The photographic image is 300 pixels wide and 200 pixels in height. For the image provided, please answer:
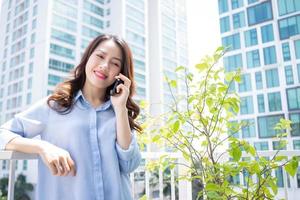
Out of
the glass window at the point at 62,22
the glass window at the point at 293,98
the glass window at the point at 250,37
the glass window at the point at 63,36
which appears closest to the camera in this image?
the glass window at the point at 293,98

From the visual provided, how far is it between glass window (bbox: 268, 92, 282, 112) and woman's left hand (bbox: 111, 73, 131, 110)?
6.59 feet

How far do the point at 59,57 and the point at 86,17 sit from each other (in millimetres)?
2660

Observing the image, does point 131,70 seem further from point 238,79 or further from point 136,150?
point 238,79

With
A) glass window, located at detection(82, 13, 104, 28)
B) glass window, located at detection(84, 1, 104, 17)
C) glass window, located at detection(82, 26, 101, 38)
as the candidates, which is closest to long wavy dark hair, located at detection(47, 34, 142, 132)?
glass window, located at detection(82, 26, 101, 38)

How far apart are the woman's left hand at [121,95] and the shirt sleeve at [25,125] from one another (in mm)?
204

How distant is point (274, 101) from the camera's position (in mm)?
2488

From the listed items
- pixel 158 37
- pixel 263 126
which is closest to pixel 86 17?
pixel 158 37

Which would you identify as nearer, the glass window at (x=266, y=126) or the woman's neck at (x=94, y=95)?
the woman's neck at (x=94, y=95)

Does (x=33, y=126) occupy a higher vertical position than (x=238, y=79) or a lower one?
lower

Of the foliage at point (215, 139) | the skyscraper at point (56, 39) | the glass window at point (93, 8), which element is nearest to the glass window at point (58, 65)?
the skyscraper at point (56, 39)

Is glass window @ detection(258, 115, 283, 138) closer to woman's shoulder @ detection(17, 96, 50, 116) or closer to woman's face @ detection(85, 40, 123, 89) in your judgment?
woman's face @ detection(85, 40, 123, 89)

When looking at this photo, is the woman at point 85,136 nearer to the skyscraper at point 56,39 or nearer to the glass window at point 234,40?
the glass window at point 234,40

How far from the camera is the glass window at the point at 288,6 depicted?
222 cm

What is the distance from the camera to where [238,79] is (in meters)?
0.97
